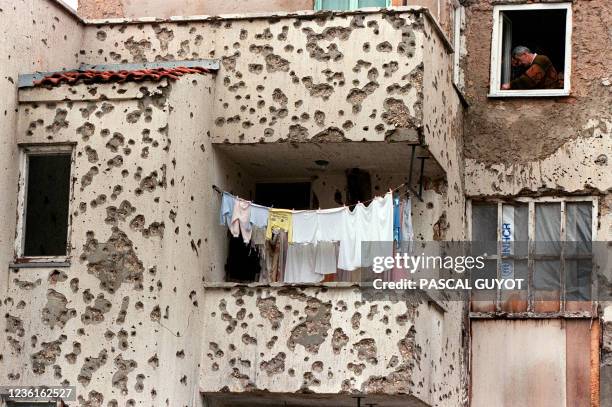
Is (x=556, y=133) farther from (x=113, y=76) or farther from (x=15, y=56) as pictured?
(x=15, y=56)

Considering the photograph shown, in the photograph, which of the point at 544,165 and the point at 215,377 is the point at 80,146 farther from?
the point at 544,165

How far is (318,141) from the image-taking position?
23344 millimetres

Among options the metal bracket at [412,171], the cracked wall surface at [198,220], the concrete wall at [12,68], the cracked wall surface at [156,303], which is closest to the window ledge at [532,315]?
the cracked wall surface at [198,220]

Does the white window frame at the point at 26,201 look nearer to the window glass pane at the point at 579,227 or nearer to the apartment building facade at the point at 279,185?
the apartment building facade at the point at 279,185

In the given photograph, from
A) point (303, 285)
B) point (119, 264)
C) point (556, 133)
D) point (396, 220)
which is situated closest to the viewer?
point (119, 264)

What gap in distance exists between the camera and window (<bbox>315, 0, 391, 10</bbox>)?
2548cm

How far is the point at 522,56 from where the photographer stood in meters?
26.4

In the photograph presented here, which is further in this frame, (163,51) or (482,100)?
(482,100)

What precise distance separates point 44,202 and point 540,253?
7.78m

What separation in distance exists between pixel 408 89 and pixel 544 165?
3610 mm

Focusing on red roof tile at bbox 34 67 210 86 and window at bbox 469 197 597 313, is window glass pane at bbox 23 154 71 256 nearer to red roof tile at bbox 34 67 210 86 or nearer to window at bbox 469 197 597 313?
red roof tile at bbox 34 67 210 86

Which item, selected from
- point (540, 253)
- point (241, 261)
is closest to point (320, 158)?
point (241, 261)

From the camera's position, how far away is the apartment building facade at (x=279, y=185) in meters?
22.1

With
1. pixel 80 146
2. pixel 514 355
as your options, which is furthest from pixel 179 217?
pixel 514 355
